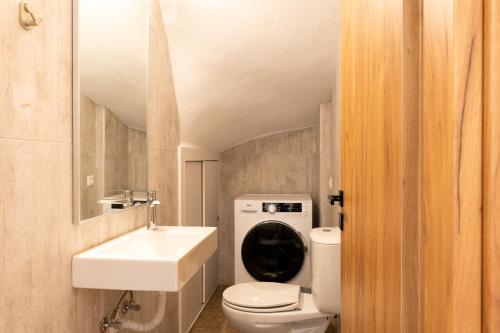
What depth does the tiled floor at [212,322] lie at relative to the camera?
3016mm

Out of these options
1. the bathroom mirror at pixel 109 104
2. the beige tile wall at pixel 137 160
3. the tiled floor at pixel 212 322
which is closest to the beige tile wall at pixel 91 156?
the bathroom mirror at pixel 109 104

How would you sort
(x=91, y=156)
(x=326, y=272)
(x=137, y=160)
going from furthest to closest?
(x=326, y=272) → (x=137, y=160) → (x=91, y=156)

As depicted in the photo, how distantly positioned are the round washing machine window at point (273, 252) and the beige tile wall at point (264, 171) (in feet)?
2.38

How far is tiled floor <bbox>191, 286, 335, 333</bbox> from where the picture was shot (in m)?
3.02

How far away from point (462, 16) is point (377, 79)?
383mm

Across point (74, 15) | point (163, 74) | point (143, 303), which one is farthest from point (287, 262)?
point (74, 15)

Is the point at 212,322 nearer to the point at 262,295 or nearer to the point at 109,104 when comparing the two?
the point at 262,295

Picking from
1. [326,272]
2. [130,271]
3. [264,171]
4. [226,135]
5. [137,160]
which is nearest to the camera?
[130,271]

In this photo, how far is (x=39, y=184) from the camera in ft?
3.63

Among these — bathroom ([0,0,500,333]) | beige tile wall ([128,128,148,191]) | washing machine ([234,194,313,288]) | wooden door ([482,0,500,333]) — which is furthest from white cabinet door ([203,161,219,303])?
wooden door ([482,0,500,333])

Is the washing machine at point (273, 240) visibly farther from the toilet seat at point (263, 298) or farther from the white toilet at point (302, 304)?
the white toilet at point (302, 304)

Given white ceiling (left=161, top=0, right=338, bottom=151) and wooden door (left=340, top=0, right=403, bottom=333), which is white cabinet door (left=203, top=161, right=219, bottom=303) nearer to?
white ceiling (left=161, top=0, right=338, bottom=151)

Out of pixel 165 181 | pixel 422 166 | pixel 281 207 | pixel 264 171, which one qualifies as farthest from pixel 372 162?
pixel 264 171

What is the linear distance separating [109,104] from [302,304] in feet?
5.53
